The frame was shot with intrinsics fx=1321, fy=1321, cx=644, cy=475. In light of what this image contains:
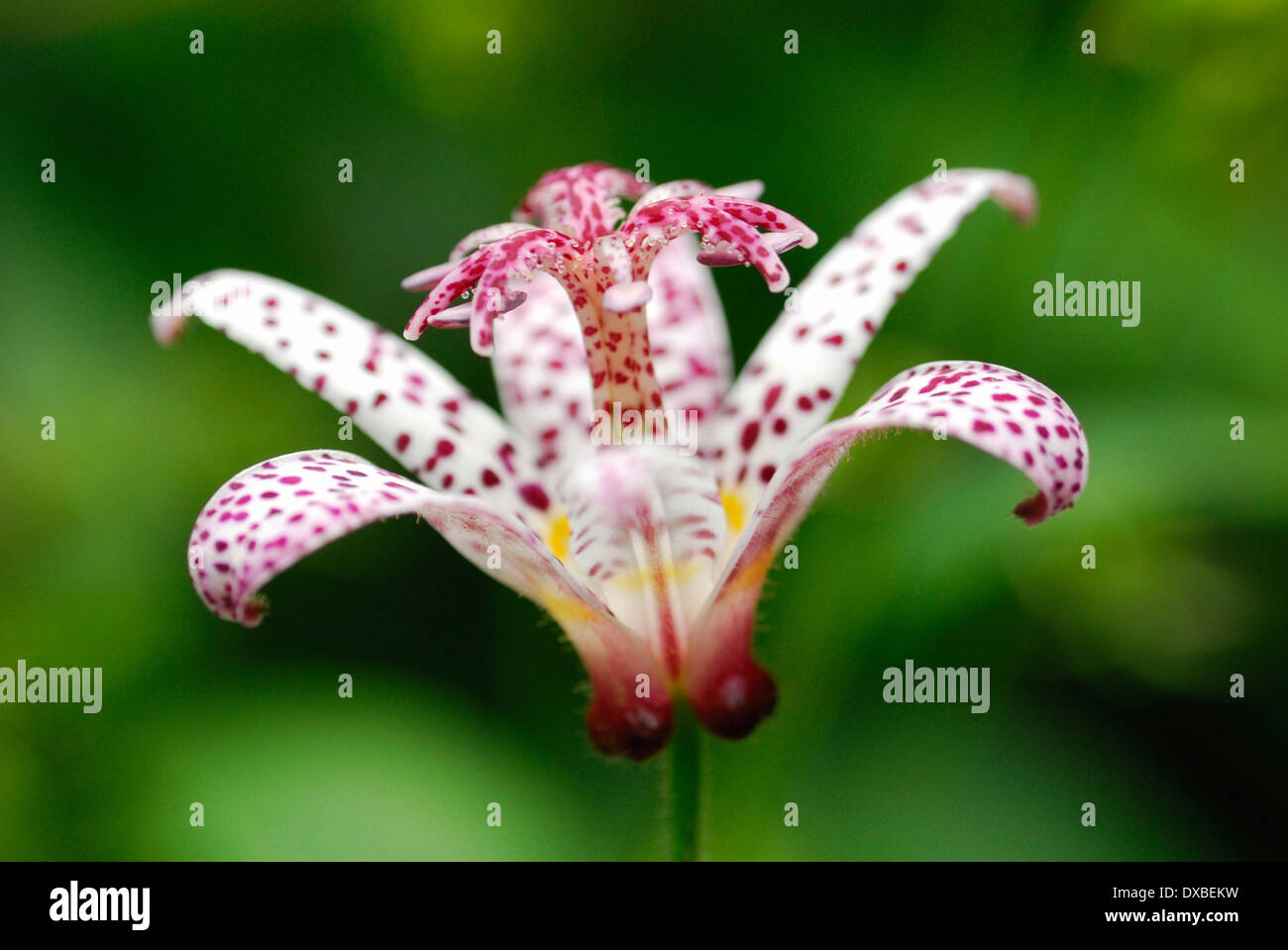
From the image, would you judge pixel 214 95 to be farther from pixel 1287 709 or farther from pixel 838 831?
pixel 1287 709

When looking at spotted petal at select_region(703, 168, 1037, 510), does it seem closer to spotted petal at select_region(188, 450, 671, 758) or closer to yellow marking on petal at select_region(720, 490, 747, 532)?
yellow marking on petal at select_region(720, 490, 747, 532)

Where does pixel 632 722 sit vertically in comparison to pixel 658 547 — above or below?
below

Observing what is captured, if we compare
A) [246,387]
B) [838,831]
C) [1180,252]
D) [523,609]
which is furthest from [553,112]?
[838,831]

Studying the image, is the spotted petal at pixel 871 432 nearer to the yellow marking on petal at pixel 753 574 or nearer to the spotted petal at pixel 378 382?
the yellow marking on petal at pixel 753 574

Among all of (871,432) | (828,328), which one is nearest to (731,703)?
(871,432)

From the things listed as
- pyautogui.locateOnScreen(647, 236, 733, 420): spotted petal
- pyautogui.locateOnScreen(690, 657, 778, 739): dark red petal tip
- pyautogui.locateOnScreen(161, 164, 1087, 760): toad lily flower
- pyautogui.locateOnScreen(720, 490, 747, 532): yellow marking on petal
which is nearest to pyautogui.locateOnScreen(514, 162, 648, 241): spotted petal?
pyautogui.locateOnScreen(161, 164, 1087, 760): toad lily flower

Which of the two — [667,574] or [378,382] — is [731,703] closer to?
[667,574]
